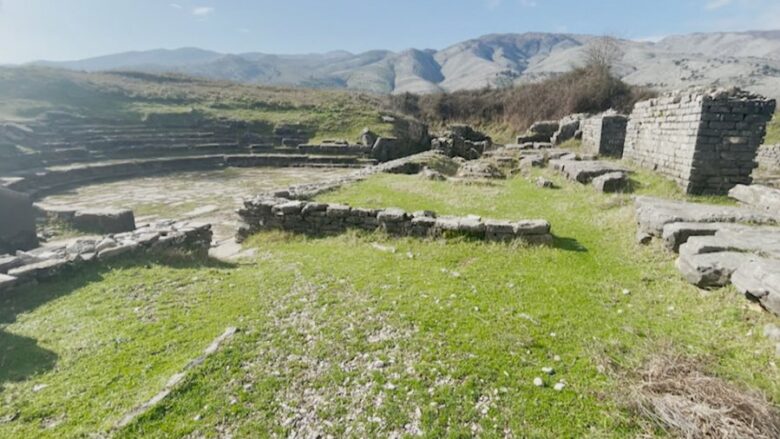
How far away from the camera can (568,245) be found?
6.88m

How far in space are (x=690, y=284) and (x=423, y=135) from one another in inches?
1030

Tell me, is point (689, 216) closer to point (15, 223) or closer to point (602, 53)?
point (15, 223)

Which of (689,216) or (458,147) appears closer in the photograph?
(689,216)

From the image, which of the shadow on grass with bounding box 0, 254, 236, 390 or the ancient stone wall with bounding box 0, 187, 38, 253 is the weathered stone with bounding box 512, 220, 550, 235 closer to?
the shadow on grass with bounding box 0, 254, 236, 390

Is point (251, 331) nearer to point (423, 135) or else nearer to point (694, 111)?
point (694, 111)

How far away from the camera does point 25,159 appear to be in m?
18.6

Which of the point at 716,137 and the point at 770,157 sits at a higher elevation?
the point at 716,137

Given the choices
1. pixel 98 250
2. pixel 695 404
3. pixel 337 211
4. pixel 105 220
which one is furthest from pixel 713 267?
pixel 105 220

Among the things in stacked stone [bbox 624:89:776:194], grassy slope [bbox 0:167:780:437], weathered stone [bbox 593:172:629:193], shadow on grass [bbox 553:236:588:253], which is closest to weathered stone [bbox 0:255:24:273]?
grassy slope [bbox 0:167:780:437]

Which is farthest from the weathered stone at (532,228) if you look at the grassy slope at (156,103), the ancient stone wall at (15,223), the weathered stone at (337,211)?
the grassy slope at (156,103)

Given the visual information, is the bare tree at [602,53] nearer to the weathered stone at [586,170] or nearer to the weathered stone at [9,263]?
the weathered stone at [586,170]

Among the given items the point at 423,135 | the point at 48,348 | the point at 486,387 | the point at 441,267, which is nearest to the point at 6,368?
the point at 48,348

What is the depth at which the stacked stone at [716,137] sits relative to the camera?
8359 millimetres

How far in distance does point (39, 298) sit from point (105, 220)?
5.17 meters
